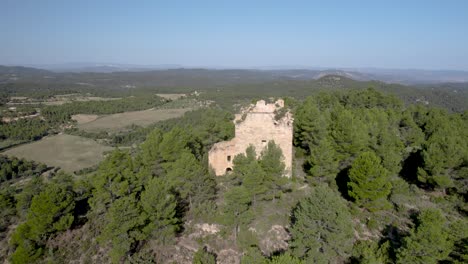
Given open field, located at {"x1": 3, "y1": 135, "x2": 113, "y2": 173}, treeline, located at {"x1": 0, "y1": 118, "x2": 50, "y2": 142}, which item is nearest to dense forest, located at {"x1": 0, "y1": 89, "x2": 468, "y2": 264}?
open field, located at {"x1": 3, "y1": 135, "x2": 113, "y2": 173}

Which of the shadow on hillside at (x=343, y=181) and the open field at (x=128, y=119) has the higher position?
the shadow on hillside at (x=343, y=181)

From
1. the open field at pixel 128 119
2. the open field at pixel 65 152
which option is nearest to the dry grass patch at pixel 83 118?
the open field at pixel 128 119

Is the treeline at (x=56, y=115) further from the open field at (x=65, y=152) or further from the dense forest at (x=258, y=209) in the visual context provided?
the dense forest at (x=258, y=209)

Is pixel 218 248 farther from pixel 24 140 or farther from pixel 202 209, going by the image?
pixel 24 140

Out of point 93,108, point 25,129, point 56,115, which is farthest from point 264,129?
point 93,108

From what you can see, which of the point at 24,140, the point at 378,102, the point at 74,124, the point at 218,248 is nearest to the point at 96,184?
the point at 218,248

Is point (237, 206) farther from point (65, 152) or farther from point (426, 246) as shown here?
point (65, 152)

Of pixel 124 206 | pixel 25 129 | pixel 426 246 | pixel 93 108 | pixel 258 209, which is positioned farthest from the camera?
pixel 93 108

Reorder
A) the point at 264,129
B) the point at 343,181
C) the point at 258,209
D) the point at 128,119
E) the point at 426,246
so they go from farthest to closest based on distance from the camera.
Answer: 1. the point at 128,119
2. the point at 343,181
3. the point at 264,129
4. the point at 258,209
5. the point at 426,246

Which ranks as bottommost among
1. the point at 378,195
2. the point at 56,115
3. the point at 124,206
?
the point at 56,115
